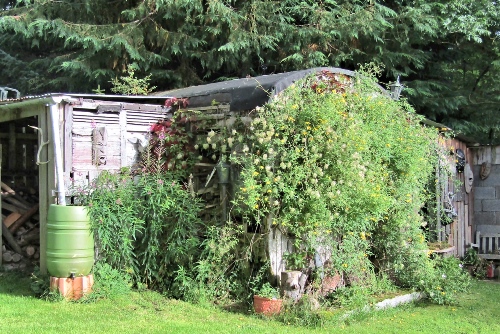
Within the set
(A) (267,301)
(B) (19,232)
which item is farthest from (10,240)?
(A) (267,301)

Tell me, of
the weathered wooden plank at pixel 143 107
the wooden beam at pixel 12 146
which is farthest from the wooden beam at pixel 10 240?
the weathered wooden plank at pixel 143 107

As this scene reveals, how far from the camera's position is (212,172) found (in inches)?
276

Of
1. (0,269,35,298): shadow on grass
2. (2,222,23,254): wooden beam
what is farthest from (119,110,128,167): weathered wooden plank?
(2,222,23,254): wooden beam

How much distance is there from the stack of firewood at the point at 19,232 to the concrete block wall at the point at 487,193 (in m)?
8.61

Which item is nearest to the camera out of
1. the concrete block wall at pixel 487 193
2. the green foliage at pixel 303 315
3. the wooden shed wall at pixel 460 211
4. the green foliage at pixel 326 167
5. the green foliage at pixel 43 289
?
the green foliage at pixel 303 315

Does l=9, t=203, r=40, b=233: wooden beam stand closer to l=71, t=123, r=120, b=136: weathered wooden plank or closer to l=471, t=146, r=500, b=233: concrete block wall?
l=71, t=123, r=120, b=136: weathered wooden plank

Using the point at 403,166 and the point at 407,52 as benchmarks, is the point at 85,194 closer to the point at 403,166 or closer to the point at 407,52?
the point at 403,166

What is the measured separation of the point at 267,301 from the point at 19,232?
500cm

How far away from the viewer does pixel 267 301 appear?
19.9ft

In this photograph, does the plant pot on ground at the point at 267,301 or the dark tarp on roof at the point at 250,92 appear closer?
the plant pot on ground at the point at 267,301

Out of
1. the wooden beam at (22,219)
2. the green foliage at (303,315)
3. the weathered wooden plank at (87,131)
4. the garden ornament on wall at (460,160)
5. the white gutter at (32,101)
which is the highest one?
the white gutter at (32,101)

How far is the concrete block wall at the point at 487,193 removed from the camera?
1095 cm

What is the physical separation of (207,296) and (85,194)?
2.07m

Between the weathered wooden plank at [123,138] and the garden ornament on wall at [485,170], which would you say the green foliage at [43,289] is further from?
the garden ornament on wall at [485,170]
